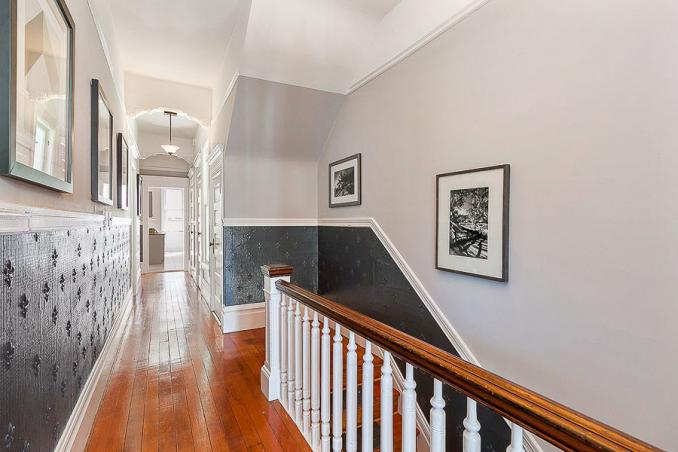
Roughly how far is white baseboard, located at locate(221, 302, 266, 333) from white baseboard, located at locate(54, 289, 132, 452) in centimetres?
101

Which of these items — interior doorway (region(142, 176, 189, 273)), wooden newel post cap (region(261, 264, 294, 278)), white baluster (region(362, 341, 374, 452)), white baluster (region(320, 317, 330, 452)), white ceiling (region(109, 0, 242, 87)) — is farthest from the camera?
interior doorway (region(142, 176, 189, 273))

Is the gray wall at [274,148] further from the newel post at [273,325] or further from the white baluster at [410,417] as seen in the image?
the white baluster at [410,417]

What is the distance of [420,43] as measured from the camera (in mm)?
2262

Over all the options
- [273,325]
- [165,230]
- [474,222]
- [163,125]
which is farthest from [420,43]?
[165,230]

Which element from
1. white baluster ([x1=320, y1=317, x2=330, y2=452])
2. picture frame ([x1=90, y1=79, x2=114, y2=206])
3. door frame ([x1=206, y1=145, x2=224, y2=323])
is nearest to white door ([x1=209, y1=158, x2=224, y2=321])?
door frame ([x1=206, y1=145, x2=224, y2=323])

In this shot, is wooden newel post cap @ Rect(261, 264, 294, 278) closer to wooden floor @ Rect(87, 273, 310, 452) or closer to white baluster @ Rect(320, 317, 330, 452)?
white baluster @ Rect(320, 317, 330, 452)

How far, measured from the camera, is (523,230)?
5.47 feet

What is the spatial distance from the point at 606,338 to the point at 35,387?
6.85ft

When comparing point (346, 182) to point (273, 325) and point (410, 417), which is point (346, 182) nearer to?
point (273, 325)

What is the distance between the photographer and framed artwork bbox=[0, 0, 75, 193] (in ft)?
2.79

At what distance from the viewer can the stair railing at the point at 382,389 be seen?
26.8 inches

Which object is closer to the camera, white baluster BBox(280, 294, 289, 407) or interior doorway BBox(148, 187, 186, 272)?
white baluster BBox(280, 294, 289, 407)

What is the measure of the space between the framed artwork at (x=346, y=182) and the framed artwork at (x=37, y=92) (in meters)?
2.07

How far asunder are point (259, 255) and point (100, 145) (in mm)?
1924
